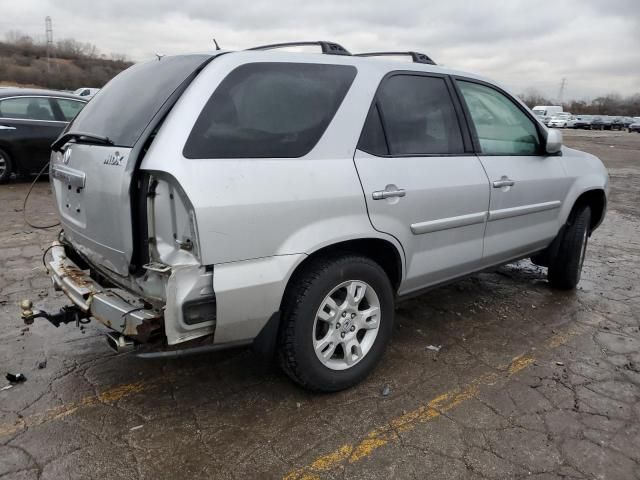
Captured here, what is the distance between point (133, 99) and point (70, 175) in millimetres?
536

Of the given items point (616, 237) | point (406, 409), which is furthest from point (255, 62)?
point (616, 237)

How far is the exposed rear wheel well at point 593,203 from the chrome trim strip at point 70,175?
13.0 ft

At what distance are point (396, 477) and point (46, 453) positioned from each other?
1.63m

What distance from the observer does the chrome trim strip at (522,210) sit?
3680 millimetres

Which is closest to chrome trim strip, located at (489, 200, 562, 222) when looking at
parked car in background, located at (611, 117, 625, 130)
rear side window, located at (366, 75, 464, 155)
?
rear side window, located at (366, 75, 464, 155)

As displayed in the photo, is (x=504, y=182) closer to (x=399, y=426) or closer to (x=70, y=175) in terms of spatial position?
(x=399, y=426)

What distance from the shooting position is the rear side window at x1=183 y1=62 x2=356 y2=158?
242cm

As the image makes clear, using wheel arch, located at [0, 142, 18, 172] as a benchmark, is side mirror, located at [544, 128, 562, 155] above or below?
above

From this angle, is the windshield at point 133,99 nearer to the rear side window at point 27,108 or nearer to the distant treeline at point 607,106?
the rear side window at point 27,108

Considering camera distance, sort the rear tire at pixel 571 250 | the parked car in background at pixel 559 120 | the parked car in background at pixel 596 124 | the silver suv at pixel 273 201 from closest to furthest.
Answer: the silver suv at pixel 273 201, the rear tire at pixel 571 250, the parked car in background at pixel 559 120, the parked car in background at pixel 596 124

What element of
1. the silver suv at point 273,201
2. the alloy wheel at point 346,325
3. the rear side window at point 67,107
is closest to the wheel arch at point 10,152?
the rear side window at point 67,107

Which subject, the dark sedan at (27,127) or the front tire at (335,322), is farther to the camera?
the dark sedan at (27,127)

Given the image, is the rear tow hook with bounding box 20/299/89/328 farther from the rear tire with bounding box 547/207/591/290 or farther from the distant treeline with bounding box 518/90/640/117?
the distant treeline with bounding box 518/90/640/117

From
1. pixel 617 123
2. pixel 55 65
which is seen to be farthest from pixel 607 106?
pixel 55 65
